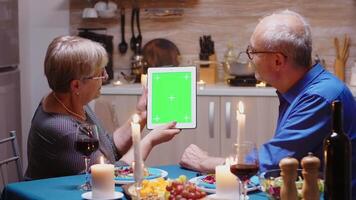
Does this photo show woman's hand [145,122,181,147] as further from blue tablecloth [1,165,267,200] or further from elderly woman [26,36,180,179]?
blue tablecloth [1,165,267,200]

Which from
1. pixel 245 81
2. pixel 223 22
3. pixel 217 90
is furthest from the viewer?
pixel 223 22

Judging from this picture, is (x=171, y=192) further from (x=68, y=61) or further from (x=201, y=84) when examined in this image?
(x=201, y=84)

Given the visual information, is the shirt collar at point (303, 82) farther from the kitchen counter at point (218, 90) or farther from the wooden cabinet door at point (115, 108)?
the wooden cabinet door at point (115, 108)

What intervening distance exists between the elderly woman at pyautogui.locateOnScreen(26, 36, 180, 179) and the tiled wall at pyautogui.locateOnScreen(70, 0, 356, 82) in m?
2.23

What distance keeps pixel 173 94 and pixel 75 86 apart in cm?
43

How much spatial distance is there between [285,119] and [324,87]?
0.62 ft

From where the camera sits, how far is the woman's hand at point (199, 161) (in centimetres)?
261

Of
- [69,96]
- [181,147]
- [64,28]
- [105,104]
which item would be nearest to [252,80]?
[181,147]

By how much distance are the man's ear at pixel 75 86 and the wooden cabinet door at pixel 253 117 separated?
1831mm

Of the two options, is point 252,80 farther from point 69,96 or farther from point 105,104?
point 69,96

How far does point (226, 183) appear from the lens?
219cm

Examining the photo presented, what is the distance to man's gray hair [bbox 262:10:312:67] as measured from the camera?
256 centimetres

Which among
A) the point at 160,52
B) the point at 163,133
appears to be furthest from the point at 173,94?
the point at 160,52

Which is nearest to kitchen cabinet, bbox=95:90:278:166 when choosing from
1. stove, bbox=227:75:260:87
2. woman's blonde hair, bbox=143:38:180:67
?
stove, bbox=227:75:260:87
